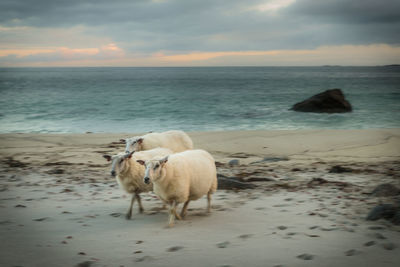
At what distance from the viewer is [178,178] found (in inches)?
239

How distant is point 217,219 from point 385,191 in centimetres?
378

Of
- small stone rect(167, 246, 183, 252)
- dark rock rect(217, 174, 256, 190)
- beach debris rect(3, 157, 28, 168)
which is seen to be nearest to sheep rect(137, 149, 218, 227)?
small stone rect(167, 246, 183, 252)

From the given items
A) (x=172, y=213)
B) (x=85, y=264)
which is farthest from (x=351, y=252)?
(x=85, y=264)

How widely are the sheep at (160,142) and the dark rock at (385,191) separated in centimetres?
483

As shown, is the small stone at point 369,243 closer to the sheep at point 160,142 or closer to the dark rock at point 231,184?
the dark rock at point 231,184

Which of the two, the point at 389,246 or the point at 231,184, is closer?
the point at 389,246

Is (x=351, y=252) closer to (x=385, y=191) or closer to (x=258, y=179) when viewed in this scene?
(x=385, y=191)

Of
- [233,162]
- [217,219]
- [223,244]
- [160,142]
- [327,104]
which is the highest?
[160,142]

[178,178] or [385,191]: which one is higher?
[178,178]

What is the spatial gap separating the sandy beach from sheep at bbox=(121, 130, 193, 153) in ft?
3.78

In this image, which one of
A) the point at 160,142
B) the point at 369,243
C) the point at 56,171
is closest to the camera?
the point at 369,243

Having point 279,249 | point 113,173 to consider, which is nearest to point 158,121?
point 113,173

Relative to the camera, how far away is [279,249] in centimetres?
479

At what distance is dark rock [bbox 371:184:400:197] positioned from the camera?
7270 millimetres
